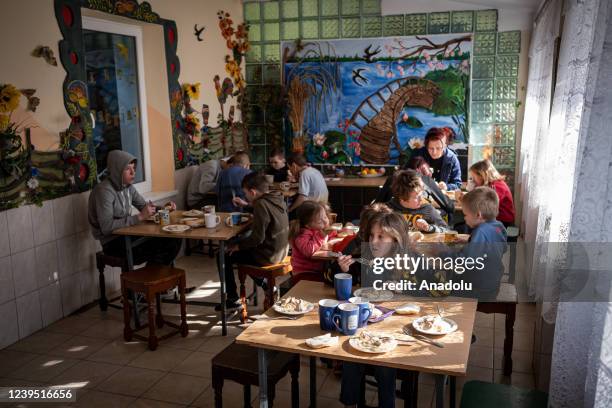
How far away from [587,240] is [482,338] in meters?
2.09

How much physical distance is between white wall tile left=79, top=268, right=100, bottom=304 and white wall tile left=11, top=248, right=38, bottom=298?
20.7 inches

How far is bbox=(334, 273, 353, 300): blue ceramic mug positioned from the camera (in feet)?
8.96

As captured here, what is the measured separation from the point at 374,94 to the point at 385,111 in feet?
0.86

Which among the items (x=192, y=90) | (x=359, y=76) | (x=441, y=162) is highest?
(x=359, y=76)

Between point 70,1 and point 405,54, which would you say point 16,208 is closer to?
point 70,1

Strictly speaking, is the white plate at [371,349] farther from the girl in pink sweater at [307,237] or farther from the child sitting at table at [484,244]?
the girl in pink sweater at [307,237]

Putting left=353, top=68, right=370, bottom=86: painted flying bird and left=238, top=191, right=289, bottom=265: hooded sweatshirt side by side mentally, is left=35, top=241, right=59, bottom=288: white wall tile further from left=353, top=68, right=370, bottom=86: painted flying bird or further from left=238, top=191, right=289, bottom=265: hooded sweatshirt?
left=353, top=68, right=370, bottom=86: painted flying bird

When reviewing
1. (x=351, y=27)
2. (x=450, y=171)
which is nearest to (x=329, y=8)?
(x=351, y=27)

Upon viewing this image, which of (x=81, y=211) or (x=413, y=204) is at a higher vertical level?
(x=413, y=204)

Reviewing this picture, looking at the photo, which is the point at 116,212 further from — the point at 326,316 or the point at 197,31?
the point at 197,31

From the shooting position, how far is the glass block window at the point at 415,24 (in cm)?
704

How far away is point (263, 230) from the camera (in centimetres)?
423

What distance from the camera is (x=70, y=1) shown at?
4.68 m

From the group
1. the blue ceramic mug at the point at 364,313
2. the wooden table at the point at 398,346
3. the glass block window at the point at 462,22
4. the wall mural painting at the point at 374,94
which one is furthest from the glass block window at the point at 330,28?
the blue ceramic mug at the point at 364,313
